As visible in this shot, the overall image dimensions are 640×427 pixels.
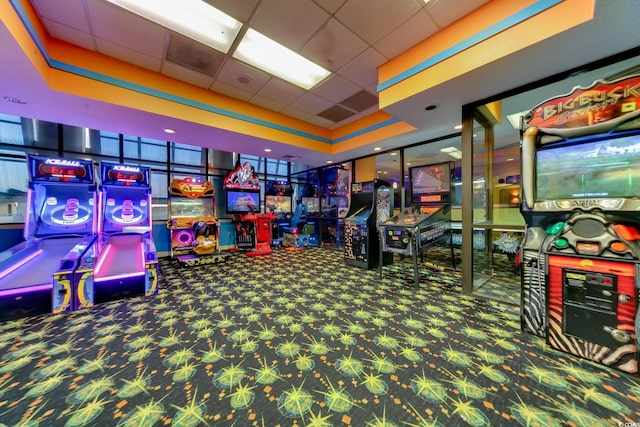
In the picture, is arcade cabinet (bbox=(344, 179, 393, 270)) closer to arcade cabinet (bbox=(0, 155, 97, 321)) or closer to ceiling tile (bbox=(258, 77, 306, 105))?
ceiling tile (bbox=(258, 77, 306, 105))

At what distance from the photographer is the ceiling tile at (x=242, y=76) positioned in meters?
3.22

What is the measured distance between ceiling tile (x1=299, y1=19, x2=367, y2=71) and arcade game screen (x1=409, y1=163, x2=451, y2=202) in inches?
85.9

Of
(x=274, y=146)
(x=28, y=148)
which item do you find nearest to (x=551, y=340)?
(x=274, y=146)

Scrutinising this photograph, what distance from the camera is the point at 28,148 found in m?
4.35

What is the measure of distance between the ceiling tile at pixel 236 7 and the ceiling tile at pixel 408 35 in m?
1.51

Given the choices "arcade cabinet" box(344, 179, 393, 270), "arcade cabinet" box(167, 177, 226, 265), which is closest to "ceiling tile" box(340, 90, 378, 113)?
"arcade cabinet" box(344, 179, 393, 270)

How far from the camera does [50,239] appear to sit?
3301 millimetres

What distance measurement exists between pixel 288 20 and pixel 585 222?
3.45m

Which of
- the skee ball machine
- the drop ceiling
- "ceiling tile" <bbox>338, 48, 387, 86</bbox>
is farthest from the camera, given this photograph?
"ceiling tile" <bbox>338, 48, 387, 86</bbox>

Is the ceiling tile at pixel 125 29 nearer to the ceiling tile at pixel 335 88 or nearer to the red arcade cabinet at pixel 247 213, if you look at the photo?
the ceiling tile at pixel 335 88

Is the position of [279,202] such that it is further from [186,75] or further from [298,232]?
[186,75]

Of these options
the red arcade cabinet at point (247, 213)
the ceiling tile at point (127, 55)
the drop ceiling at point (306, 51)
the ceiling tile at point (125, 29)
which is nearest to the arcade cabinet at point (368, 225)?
the drop ceiling at point (306, 51)

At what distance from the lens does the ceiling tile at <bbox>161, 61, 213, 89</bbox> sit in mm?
3273

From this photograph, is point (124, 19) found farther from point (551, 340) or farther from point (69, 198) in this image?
point (551, 340)
